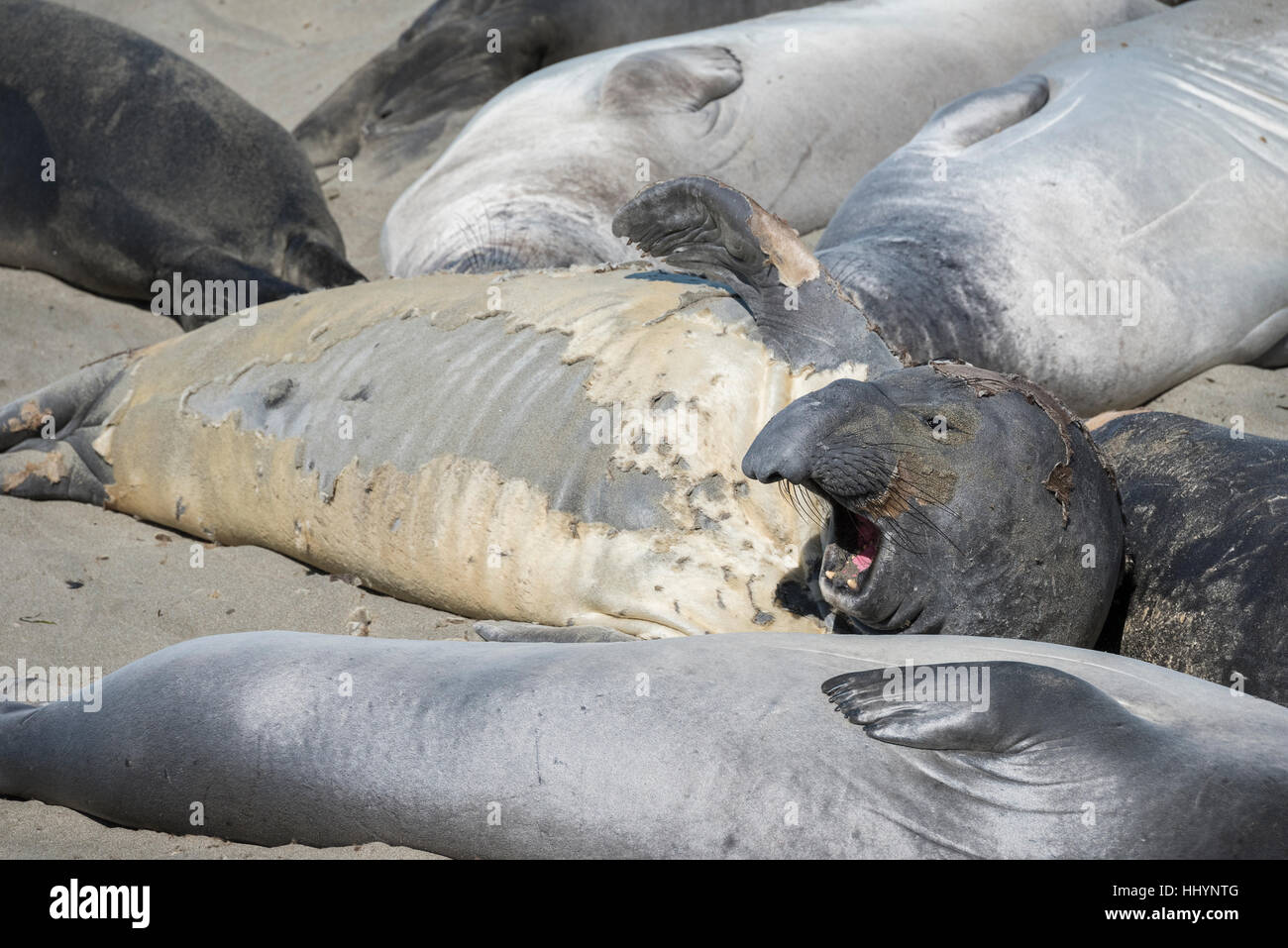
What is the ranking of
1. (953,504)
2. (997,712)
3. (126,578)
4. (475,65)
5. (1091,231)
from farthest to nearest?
(475,65), (1091,231), (126,578), (953,504), (997,712)

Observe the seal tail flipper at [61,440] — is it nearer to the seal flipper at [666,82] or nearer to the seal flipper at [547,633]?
the seal flipper at [547,633]

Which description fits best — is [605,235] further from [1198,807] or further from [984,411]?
[1198,807]

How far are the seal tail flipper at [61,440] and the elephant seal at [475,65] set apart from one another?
256 cm

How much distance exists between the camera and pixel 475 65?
6.22m

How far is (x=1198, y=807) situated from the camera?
6.39ft

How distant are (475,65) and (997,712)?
4862mm

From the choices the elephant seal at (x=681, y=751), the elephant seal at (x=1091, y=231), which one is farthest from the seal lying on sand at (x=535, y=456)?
the elephant seal at (x=1091, y=231)

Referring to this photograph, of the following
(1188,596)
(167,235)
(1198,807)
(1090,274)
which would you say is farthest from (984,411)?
(167,235)

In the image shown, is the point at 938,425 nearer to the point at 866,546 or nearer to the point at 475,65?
the point at 866,546

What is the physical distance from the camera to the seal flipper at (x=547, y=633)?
2.68m

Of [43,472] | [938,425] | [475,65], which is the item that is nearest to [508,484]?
[938,425]

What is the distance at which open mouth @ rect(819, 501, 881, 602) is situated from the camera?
2525mm

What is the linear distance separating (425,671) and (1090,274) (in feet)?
8.78

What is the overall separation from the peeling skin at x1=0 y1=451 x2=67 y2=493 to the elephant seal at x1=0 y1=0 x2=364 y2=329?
103 cm
